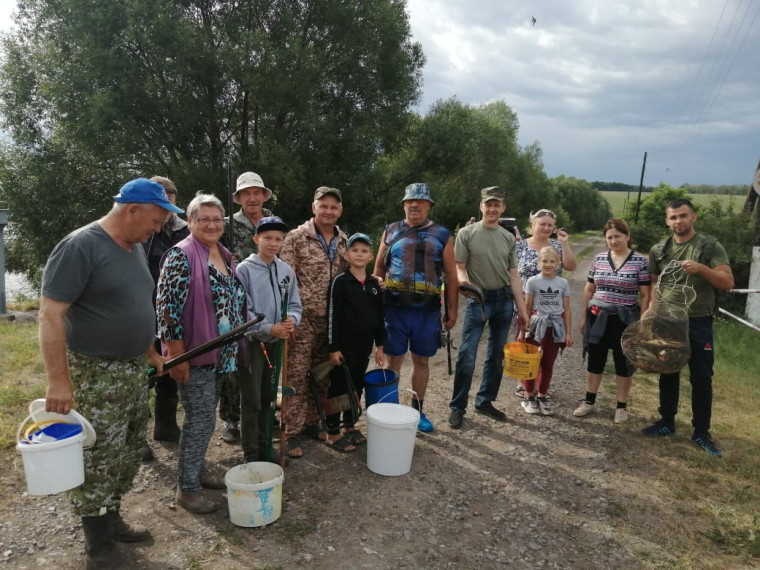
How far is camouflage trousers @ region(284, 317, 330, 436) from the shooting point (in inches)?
161

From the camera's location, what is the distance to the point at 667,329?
14.4 ft

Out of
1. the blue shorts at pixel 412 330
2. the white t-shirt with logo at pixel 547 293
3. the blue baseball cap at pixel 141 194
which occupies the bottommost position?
the blue shorts at pixel 412 330

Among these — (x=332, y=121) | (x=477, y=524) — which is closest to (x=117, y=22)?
(x=332, y=121)

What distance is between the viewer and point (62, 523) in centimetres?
314

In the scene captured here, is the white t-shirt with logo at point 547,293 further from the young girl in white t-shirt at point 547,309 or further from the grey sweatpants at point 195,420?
the grey sweatpants at point 195,420

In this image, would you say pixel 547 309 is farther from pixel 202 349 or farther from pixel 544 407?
pixel 202 349

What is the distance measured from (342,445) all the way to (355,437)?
0.17 meters

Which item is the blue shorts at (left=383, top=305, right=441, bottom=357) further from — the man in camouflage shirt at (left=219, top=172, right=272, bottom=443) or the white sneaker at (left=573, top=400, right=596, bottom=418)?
the white sneaker at (left=573, top=400, right=596, bottom=418)

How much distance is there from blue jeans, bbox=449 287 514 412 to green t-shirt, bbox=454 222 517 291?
0.14 meters

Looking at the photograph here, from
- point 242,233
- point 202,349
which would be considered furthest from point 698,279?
point 202,349

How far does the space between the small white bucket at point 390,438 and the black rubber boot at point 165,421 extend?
5.76 ft

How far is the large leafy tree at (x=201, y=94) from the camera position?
12320 mm

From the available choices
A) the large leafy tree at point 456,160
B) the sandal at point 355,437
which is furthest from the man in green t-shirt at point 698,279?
the large leafy tree at point 456,160

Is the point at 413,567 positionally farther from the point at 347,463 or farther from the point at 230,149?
the point at 230,149
